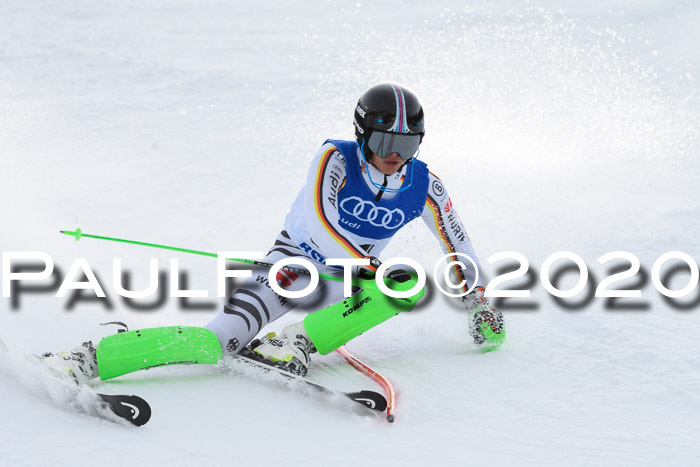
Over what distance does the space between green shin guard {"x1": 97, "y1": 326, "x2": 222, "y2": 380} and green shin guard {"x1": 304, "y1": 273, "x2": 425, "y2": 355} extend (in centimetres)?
41

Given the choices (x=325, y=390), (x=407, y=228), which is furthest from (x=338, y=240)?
(x=407, y=228)

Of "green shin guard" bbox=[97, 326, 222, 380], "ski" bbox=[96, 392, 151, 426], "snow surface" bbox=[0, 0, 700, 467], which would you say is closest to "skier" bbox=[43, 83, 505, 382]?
"green shin guard" bbox=[97, 326, 222, 380]

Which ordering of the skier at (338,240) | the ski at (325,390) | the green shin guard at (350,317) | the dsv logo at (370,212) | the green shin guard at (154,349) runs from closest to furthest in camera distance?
1. the ski at (325,390)
2. the green shin guard at (154,349)
3. the skier at (338,240)
4. the green shin guard at (350,317)
5. the dsv logo at (370,212)

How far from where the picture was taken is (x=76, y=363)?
303cm

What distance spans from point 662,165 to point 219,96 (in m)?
4.78

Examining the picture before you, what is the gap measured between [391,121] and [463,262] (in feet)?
2.86

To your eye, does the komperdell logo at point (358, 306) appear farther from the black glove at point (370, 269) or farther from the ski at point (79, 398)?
the ski at point (79, 398)

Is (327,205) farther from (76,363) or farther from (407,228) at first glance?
(407,228)

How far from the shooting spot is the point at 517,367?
3.56 meters

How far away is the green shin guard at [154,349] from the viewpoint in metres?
3.09

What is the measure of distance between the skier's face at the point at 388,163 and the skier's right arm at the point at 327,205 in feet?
0.46

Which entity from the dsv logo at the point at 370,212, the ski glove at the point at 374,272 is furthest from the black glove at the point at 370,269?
the dsv logo at the point at 370,212

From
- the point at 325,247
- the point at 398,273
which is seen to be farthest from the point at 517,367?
the point at 325,247

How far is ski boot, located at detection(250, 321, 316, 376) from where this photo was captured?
3230mm
